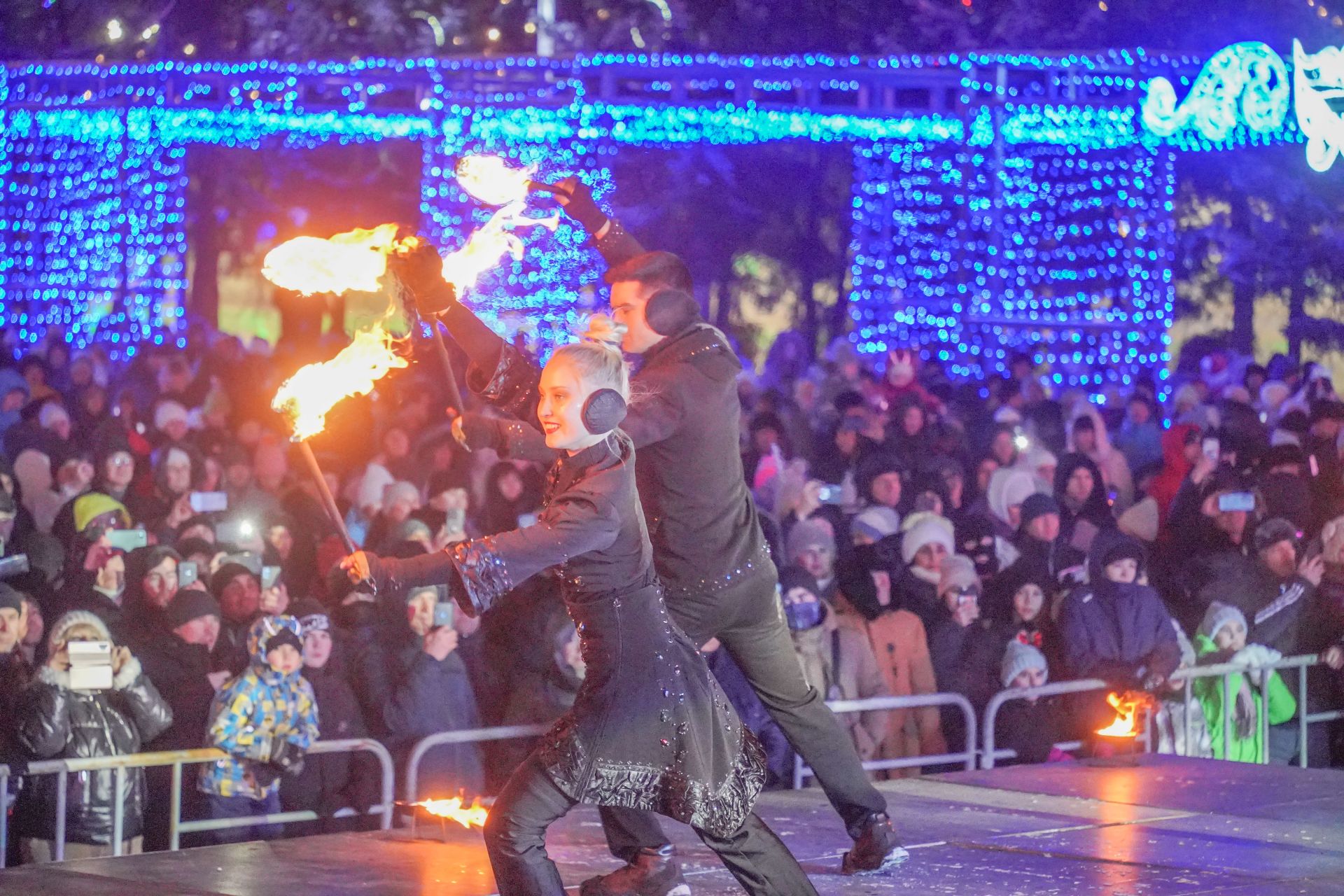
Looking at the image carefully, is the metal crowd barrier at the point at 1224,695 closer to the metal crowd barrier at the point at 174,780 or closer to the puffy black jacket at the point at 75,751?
the metal crowd barrier at the point at 174,780

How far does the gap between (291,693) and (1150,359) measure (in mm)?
13463

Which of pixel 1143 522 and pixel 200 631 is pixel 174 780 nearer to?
pixel 200 631

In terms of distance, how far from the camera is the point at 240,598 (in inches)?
333

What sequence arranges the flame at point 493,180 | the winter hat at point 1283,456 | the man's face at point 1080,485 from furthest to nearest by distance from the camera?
the winter hat at point 1283,456 < the man's face at point 1080,485 < the flame at point 493,180

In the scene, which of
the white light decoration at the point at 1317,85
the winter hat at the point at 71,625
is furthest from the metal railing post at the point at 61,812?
the white light decoration at the point at 1317,85

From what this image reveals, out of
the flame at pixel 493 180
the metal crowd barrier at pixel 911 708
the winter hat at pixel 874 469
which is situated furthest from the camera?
the winter hat at pixel 874 469

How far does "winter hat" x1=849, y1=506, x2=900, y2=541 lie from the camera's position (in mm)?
10336

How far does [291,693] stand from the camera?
7.43m

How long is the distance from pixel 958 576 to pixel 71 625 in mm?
4402

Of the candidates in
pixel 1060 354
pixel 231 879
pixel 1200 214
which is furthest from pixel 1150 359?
pixel 231 879

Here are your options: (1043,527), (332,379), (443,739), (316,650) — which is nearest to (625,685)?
(332,379)

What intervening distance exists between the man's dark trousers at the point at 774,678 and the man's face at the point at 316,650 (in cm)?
239

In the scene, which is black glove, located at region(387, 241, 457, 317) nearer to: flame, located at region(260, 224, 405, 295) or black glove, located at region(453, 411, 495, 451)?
flame, located at region(260, 224, 405, 295)

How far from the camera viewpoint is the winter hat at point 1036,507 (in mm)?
10953
